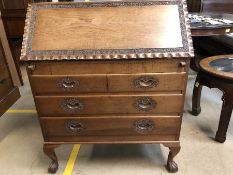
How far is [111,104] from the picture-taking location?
1468mm

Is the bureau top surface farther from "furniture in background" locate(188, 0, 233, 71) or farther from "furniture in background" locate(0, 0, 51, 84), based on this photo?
"furniture in background" locate(0, 0, 51, 84)

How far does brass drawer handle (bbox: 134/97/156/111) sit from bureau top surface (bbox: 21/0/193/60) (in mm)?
304

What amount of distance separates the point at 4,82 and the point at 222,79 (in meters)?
2.20

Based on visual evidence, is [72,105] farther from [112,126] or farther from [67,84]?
[112,126]

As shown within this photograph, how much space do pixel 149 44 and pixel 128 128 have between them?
0.59 meters

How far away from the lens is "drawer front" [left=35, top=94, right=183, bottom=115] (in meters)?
Answer: 1.44

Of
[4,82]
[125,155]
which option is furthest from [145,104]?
[4,82]

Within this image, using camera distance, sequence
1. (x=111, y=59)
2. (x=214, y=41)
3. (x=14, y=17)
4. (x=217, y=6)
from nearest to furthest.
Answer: (x=111, y=59) → (x=214, y=41) → (x=217, y=6) → (x=14, y=17)

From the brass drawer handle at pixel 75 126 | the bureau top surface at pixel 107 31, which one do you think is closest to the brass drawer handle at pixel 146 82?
the bureau top surface at pixel 107 31

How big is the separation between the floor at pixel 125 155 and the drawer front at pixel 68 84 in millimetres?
723

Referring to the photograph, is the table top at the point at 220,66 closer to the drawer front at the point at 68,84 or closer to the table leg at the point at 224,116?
the table leg at the point at 224,116

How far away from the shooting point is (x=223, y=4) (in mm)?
3102

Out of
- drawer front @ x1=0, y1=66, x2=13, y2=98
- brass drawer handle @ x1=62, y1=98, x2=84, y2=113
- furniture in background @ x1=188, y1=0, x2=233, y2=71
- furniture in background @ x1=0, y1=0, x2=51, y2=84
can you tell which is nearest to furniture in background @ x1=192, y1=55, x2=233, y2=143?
furniture in background @ x1=188, y1=0, x2=233, y2=71

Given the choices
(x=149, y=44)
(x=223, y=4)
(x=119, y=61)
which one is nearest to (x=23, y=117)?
(x=119, y=61)
